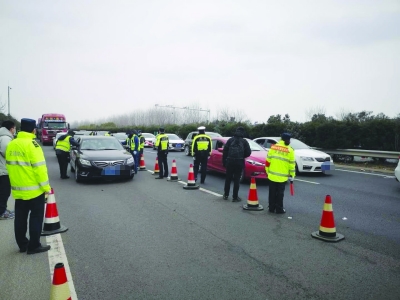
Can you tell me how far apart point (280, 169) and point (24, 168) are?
4.86m

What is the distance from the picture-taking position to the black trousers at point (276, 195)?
22.0ft

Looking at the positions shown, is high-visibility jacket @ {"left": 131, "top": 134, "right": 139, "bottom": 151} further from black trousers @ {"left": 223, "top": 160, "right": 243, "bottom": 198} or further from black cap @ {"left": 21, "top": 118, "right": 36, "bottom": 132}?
black cap @ {"left": 21, "top": 118, "right": 36, "bottom": 132}

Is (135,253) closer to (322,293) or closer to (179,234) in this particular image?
(179,234)

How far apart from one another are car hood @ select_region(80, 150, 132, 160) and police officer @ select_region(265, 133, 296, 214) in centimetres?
581

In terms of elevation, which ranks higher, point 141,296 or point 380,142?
point 380,142

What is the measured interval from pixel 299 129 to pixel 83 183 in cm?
1451

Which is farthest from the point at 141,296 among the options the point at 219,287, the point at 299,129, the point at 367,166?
the point at 299,129

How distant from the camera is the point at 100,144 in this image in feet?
38.8

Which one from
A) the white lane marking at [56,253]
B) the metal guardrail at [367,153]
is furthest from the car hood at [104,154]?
the metal guardrail at [367,153]

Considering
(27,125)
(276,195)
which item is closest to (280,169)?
(276,195)

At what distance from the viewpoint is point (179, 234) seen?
211 inches

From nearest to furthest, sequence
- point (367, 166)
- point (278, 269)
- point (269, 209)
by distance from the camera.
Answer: point (278, 269)
point (269, 209)
point (367, 166)

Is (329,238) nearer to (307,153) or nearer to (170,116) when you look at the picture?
(307,153)

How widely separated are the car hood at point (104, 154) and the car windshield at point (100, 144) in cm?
45
